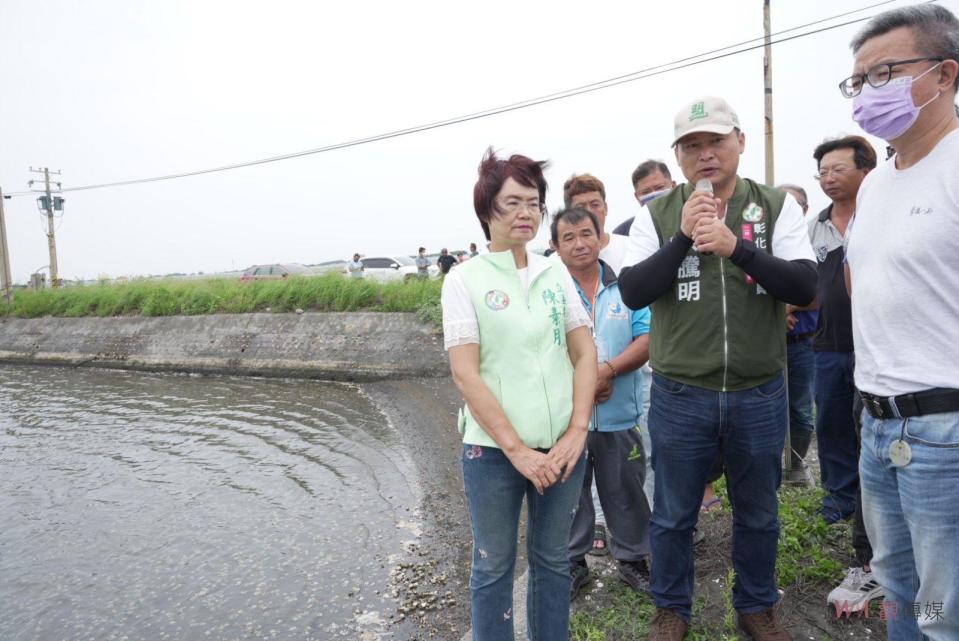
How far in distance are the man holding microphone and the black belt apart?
50cm

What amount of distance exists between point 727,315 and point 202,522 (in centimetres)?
472

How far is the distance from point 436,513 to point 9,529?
3.80m

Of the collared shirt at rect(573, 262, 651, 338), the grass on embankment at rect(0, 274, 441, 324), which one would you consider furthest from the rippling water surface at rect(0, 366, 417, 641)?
the grass on embankment at rect(0, 274, 441, 324)

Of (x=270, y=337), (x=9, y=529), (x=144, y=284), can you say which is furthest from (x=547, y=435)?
(x=144, y=284)

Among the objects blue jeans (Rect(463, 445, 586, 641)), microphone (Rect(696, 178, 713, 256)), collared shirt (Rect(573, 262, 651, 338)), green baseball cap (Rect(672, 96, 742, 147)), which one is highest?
green baseball cap (Rect(672, 96, 742, 147))

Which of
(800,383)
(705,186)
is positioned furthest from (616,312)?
(800,383)

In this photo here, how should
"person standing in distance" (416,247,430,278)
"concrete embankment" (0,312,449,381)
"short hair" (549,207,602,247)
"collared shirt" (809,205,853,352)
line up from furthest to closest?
"person standing in distance" (416,247,430,278) < "concrete embankment" (0,312,449,381) < "collared shirt" (809,205,853,352) < "short hair" (549,207,602,247)

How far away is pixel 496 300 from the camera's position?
2.12 m

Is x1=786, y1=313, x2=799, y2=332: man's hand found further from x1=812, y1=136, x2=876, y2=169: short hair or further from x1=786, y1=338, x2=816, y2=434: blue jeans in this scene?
x1=812, y1=136, x2=876, y2=169: short hair

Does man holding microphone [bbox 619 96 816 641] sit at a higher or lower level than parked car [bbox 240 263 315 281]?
lower

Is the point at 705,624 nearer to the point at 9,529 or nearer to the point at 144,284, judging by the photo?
the point at 9,529

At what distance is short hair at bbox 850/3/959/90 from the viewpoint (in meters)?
1.62

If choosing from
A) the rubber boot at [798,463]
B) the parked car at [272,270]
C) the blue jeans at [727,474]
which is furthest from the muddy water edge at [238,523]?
the parked car at [272,270]

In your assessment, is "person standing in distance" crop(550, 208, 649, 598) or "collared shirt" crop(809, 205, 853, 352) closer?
"person standing in distance" crop(550, 208, 649, 598)
